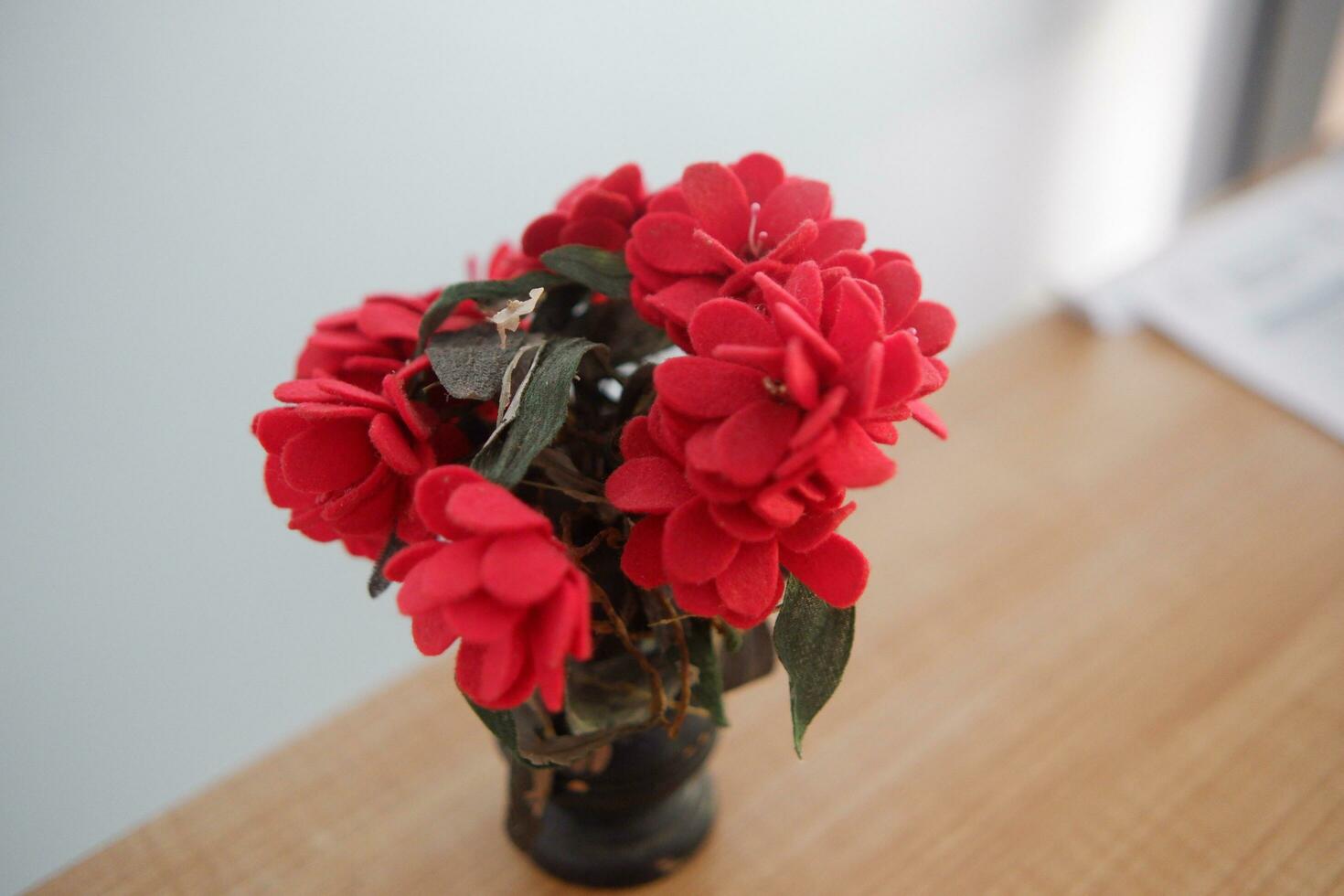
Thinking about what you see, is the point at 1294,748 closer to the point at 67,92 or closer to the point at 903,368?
the point at 903,368

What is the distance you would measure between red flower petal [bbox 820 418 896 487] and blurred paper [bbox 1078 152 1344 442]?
674mm

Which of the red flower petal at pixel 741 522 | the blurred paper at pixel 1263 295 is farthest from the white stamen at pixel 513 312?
the blurred paper at pixel 1263 295

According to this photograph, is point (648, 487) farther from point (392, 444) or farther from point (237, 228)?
point (237, 228)

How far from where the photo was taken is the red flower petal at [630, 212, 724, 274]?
14.3 inches

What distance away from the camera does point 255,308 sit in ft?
2.27

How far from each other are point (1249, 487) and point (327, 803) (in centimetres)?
66

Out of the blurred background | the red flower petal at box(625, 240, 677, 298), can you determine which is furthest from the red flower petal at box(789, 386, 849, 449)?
the blurred background

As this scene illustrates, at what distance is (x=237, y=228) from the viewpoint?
2.17 ft

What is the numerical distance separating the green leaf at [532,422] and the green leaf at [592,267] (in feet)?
0.14

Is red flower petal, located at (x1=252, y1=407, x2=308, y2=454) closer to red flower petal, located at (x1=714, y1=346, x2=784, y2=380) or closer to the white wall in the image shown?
red flower petal, located at (x1=714, y1=346, x2=784, y2=380)

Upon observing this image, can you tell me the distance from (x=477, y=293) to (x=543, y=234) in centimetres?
4

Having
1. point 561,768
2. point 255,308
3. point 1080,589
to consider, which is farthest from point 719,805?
point 255,308

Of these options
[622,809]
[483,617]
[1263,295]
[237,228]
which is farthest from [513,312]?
[1263,295]

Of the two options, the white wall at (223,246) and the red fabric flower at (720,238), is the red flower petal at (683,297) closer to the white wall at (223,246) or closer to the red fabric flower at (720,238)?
the red fabric flower at (720,238)
